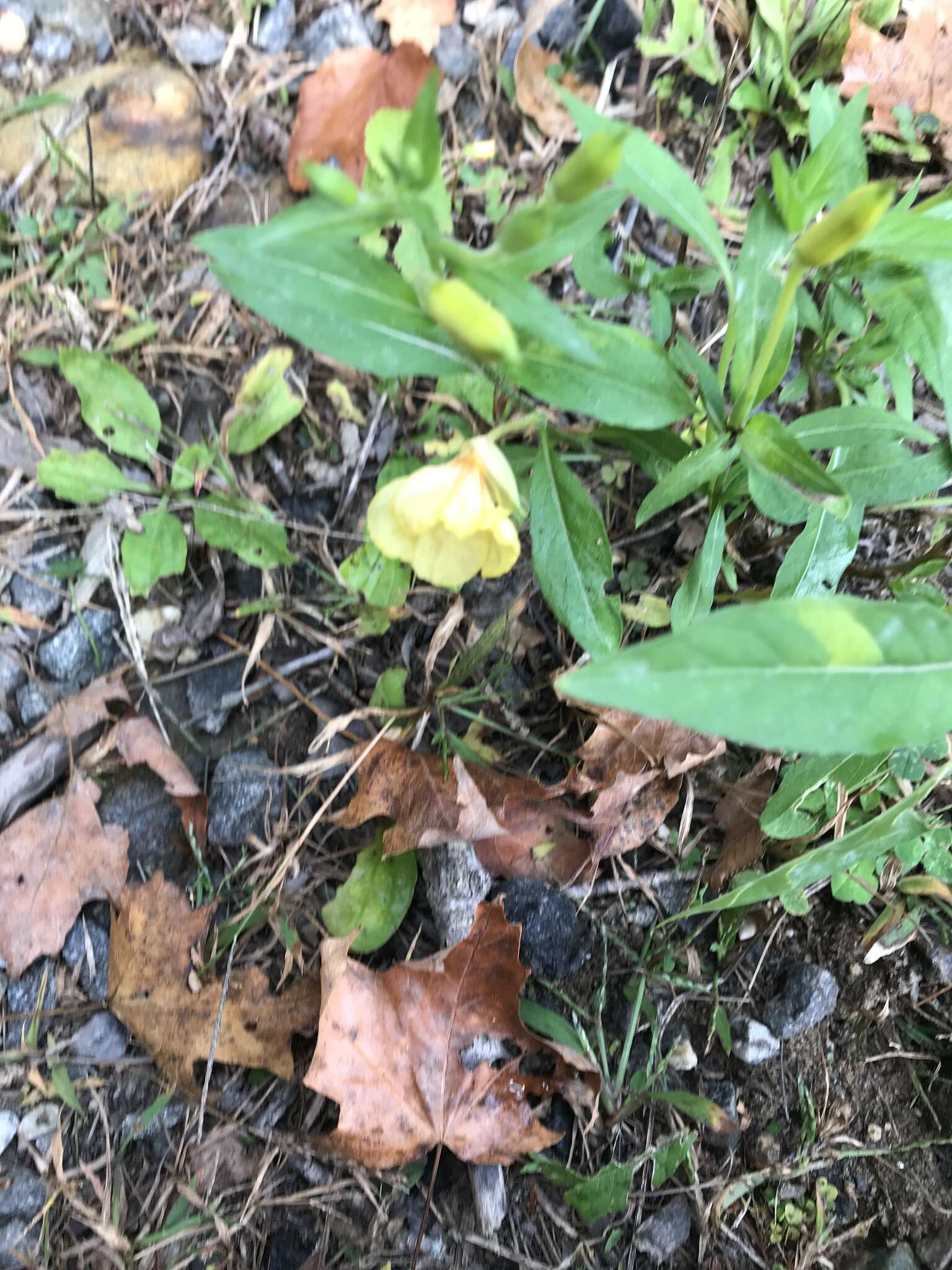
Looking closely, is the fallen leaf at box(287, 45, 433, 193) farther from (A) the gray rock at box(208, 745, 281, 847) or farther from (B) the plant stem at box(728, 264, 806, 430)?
(A) the gray rock at box(208, 745, 281, 847)

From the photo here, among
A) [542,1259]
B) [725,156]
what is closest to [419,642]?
[542,1259]

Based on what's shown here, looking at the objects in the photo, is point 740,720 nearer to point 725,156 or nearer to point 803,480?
point 803,480

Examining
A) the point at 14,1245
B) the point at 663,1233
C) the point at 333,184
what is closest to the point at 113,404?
the point at 333,184

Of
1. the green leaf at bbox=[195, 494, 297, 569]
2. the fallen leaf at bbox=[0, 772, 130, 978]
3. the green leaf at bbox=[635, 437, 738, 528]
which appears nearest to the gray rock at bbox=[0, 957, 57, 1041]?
the fallen leaf at bbox=[0, 772, 130, 978]

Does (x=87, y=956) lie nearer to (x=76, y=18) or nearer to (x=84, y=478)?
(x=84, y=478)

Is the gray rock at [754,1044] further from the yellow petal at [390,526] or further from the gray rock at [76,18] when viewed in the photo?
the gray rock at [76,18]
